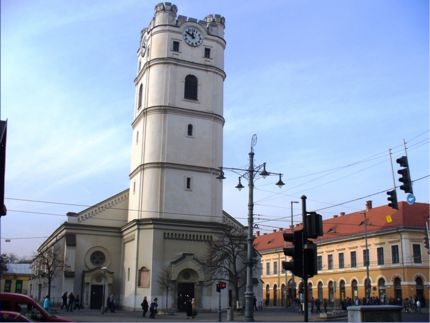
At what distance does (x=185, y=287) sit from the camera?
48.5m

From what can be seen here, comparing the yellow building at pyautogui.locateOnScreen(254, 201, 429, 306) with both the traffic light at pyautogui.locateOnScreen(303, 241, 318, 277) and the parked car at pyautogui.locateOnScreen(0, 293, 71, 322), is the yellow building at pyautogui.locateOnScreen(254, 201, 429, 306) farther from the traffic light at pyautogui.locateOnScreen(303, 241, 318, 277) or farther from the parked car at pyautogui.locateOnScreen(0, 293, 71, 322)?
the parked car at pyautogui.locateOnScreen(0, 293, 71, 322)

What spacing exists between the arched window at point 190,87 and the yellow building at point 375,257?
2501cm

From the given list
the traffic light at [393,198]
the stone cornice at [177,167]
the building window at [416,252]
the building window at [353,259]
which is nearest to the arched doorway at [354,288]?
the building window at [353,259]

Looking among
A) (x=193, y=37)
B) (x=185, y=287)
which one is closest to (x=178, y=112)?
(x=193, y=37)

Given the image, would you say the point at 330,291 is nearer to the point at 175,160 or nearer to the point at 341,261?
the point at 341,261

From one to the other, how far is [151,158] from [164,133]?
8.95 ft

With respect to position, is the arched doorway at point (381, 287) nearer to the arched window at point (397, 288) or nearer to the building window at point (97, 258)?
the arched window at point (397, 288)

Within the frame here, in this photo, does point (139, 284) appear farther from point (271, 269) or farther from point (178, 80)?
point (271, 269)

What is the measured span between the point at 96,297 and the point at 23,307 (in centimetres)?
3587

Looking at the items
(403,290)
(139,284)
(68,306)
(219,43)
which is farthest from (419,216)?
(68,306)

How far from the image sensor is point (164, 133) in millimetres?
51094

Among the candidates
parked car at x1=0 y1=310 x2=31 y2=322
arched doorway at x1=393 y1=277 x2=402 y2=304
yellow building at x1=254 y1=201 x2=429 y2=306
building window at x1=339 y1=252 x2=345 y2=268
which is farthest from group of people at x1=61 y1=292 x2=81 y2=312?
building window at x1=339 y1=252 x2=345 y2=268

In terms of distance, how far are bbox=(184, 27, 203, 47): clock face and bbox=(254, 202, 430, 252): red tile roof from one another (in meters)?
26.9

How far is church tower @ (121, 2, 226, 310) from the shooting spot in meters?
48.1
